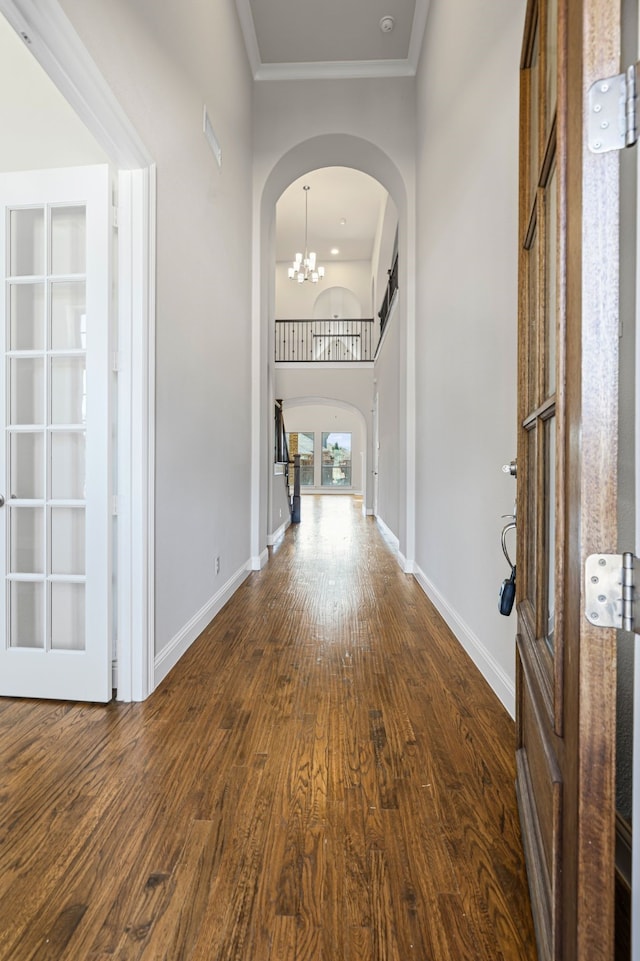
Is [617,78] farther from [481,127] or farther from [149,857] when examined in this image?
[481,127]

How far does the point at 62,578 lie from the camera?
2.07 metres

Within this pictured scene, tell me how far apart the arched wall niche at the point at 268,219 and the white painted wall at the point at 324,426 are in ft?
40.7

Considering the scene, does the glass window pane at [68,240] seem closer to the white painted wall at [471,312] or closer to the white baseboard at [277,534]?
the white painted wall at [471,312]

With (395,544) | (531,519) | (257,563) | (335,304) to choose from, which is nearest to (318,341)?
(335,304)

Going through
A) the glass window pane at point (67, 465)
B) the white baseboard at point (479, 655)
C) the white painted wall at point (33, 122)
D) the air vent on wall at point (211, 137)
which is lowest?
the white baseboard at point (479, 655)

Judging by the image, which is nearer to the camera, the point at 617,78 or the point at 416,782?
the point at 617,78

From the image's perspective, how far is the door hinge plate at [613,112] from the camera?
0.60m

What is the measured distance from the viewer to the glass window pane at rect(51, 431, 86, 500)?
2.10 m

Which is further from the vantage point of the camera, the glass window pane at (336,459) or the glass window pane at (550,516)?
the glass window pane at (336,459)

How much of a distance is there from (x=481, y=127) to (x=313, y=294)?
12.0 metres

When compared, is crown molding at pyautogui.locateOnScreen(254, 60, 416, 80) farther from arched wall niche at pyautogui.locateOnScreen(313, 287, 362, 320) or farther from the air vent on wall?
arched wall niche at pyautogui.locateOnScreen(313, 287, 362, 320)

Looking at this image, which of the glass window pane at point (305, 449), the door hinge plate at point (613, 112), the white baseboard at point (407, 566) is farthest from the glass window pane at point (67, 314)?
the glass window pane at point (305, 449)

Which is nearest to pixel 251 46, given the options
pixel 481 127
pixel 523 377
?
pixel 481 127

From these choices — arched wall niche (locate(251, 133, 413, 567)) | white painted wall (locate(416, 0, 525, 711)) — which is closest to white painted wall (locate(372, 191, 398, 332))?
arched wall niche (locate(251, 133, 413, 567))
